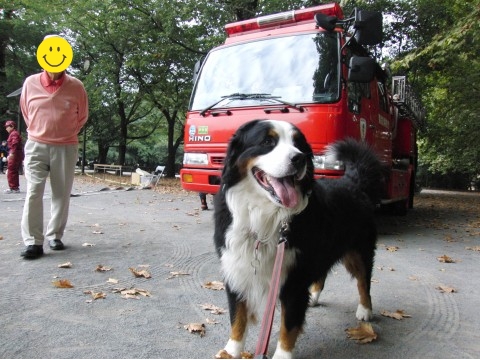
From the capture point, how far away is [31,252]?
171 inches

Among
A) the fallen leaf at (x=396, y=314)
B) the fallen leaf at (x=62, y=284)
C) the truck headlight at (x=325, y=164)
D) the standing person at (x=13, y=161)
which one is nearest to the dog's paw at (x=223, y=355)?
the fallen leaf at (x=396, y=314)

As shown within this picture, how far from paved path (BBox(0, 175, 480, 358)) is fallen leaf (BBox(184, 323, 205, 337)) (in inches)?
1.5

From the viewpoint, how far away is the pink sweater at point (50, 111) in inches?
176

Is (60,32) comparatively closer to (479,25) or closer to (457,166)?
(479,25)

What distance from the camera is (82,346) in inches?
99.0

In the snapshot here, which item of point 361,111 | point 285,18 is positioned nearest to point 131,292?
point 361,111

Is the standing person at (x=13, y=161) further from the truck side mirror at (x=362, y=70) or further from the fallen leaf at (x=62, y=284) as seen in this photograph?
the truck side mirror at (x=362, y=70)

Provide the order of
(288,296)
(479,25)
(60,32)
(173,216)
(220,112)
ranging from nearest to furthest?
1. (288,296)
2. (220,112)
3. (479,25)
4. (173,216)
5. (60,32)

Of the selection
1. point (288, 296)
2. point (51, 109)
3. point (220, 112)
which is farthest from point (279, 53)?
point (288, 296)

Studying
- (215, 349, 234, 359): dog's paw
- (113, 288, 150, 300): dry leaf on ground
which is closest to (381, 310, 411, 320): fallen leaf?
(215, 349, 234, 359): dog's paw

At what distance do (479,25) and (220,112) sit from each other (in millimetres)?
5291

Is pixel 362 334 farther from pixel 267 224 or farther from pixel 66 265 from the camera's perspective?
pixel 66 265

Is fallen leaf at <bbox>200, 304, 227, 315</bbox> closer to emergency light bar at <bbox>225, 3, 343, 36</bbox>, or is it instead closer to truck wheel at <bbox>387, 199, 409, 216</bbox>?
emergency light bar at <bbox>225, 3, 343, 36</bbox>

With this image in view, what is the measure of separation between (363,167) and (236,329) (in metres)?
1.67
